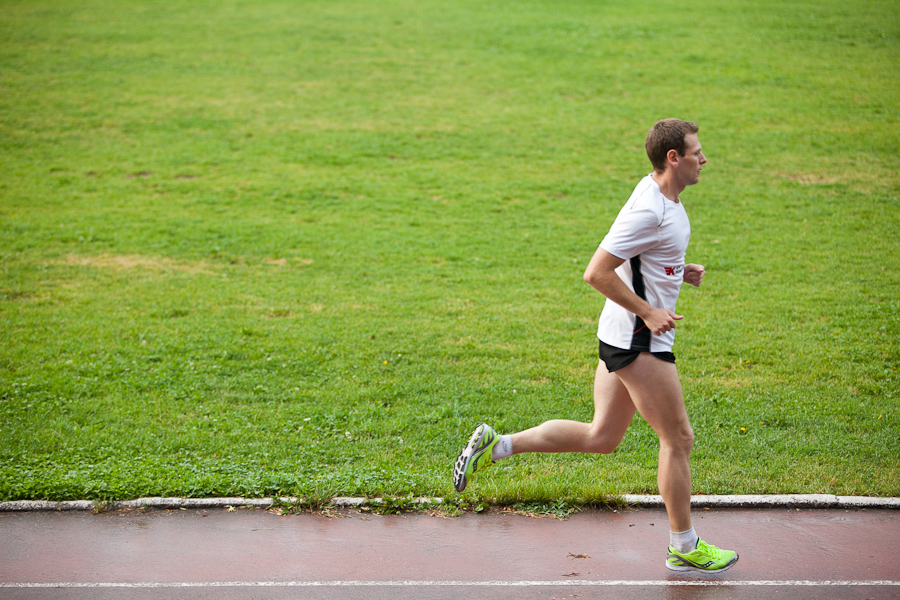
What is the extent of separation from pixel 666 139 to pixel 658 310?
0.96m

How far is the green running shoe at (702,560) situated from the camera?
14.1ft

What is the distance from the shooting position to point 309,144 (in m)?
18.9

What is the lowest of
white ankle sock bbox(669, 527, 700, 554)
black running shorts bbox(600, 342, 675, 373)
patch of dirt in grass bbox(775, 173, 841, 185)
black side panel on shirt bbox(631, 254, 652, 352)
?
white ankle sock bbox(669, 527, 700, 554)

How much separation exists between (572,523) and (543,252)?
25.5 ft

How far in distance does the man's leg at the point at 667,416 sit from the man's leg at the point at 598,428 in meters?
0.17

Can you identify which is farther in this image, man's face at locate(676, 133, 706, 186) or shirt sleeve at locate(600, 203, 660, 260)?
man's face at locate(676, 133, 706, 186)

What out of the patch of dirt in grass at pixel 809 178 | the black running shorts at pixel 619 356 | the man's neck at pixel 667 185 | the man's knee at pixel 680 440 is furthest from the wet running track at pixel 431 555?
the patch of dirt in grass at pixel 809 178

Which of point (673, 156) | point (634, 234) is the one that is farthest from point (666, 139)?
point (634, 234)

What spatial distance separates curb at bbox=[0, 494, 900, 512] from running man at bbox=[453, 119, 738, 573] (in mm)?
893

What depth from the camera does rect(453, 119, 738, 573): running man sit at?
157 inches

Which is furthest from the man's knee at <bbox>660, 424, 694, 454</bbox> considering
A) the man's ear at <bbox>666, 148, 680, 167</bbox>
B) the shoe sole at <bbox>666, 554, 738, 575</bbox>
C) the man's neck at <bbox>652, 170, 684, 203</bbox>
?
the man's ear at <bbox>666, 148, 680, 167</bbox>

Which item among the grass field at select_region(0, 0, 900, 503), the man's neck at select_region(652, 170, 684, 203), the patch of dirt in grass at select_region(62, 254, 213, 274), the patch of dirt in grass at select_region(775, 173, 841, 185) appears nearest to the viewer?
the man's neck at select_region(652, 170, 684, 203)

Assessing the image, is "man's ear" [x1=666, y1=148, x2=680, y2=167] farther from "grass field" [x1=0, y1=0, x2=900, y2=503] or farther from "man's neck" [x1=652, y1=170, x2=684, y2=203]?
"grass field" [x1=0, y1=0, x2=900, y2=503]

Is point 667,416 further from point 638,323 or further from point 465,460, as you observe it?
point 465,460
